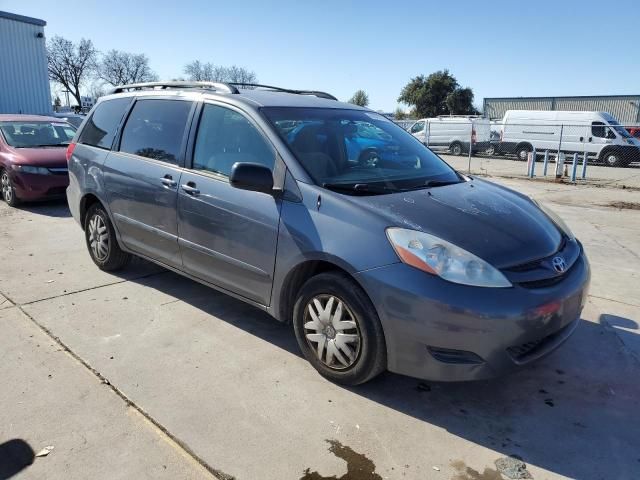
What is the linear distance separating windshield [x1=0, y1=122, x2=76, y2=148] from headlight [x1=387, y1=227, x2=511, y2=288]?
855 centimetres

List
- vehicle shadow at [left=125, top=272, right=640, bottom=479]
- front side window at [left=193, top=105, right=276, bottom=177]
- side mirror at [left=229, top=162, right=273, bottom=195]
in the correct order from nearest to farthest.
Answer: vehicle shadow at [left=125, top=272, right=640, bottom=479] → side mirror at [left=229, top=162, right=273, bottom=195] → front side window at [left=193, top=105, right=276, bottom=177]

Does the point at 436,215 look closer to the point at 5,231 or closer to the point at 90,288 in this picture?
the point at 90,288

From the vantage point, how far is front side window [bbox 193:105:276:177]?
3.53m

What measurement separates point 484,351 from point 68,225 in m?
6.60

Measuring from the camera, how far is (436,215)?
3.03 meters

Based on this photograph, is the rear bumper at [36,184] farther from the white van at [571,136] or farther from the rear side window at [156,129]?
the white van at [571,136]

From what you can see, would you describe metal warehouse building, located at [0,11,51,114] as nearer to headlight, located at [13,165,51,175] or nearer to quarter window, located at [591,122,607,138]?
headlight, located at [13,165,51,175]

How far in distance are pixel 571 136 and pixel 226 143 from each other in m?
20.9

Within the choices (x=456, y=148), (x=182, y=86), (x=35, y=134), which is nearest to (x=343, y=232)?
(x=182, y=86)

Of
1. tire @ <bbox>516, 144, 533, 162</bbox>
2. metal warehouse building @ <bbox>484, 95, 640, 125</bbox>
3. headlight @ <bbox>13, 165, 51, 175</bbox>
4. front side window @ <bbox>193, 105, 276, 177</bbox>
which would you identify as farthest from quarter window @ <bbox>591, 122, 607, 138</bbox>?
front side window @ <bbox>193, 105, 276, 177</bbox>

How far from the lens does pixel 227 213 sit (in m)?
3.54

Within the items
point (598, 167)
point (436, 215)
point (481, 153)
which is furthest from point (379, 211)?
point (481, 153)

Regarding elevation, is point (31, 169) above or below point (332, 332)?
above

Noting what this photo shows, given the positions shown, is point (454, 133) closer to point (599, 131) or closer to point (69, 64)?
point (599, 131)
